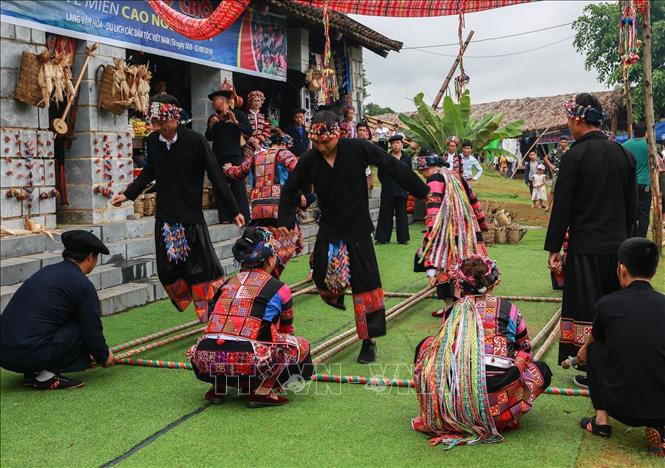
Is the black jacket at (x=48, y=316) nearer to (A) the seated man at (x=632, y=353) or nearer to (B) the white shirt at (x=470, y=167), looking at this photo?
Answer: (A) the seated man at (x=632, y=353)

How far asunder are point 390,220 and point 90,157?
551cm

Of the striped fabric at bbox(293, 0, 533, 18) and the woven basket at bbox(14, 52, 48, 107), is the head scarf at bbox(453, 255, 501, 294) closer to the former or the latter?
the woven basket at bbox(14, 52, 48, 107)

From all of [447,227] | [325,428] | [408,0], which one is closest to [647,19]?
[408,0]

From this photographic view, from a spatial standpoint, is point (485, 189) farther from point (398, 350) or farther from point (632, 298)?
point (632, 298)

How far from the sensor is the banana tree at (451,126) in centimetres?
1616

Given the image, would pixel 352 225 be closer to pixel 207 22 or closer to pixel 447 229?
pixel 447 229

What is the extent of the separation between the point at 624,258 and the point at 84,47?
745 centimetres

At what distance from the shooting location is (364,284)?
552 cm

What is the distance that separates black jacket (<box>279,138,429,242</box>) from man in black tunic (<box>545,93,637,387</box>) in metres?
1.12

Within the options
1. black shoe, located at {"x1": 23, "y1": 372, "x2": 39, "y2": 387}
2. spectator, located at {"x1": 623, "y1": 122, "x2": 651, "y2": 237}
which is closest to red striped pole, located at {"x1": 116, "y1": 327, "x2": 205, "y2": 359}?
black shoe, located at {"x1": 23, "y1": 372, "x2": 39, "y2": 387}

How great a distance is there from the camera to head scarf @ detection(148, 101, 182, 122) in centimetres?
600

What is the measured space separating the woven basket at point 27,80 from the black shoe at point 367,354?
4.96 m

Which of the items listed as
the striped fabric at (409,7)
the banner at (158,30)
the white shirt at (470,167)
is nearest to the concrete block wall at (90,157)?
the banner at (158,30)

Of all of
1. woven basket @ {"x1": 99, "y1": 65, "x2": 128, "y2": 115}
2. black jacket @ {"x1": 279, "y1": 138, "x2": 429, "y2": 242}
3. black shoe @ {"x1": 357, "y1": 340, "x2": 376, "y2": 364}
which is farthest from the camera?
woven basket @ {"x1": 99, "y1": 65, "x2": 128, "y2": 115}
